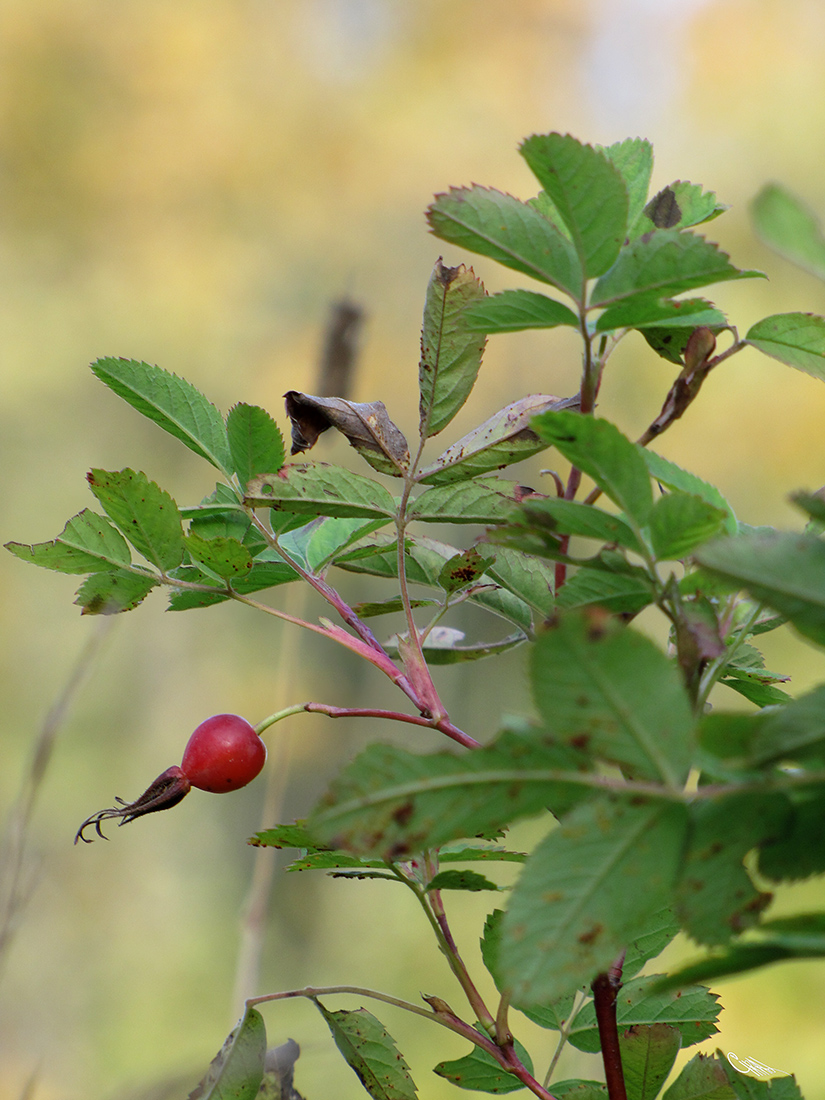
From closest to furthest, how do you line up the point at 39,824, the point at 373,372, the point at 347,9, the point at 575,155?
the point at 575,155
the point at 39,824
the point at 373,372
the point at 347,9

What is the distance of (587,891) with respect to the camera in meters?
0.24

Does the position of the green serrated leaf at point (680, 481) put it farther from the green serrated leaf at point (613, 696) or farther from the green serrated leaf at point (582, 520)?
the green serrated leaf at point (613, 696)

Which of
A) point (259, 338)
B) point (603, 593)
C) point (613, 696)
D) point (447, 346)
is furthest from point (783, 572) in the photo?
point (259, 338)

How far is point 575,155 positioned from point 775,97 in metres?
7.29

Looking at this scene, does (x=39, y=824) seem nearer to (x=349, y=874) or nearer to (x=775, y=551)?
(x=349, y=874)

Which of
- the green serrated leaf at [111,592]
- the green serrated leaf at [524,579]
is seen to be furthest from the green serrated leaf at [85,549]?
the green serrated leaf at [524,579]

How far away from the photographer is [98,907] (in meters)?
5.18

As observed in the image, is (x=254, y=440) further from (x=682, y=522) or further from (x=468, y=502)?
(x=682, y=522)

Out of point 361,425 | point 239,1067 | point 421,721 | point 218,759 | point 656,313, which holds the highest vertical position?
point 656,313

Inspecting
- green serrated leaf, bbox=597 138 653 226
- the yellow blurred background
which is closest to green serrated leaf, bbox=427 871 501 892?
green serrated leaf, bbox=597 138 653 226

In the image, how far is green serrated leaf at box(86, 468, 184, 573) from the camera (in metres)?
0.47

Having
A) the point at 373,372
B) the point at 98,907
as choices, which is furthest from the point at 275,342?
the point at 98,907

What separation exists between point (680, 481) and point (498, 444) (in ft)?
0.31

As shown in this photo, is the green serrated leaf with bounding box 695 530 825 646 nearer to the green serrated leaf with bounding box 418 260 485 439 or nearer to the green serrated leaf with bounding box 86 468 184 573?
the green serrated leaf with bounding box 418 260 485 439
